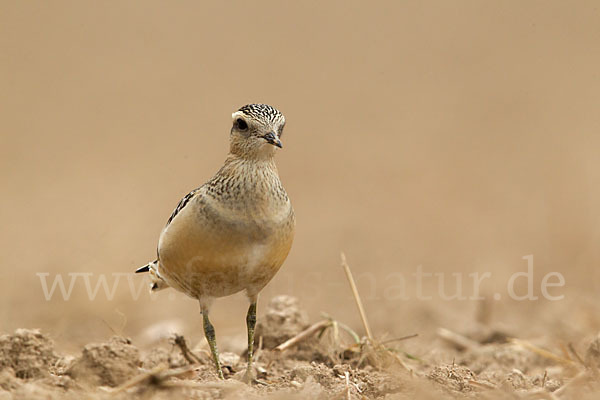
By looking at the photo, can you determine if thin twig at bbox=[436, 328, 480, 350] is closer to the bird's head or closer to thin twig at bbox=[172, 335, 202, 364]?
thin twig at bbox=[172, 335, 202, 364]

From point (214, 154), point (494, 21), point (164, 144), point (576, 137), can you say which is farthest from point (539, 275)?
point (494, 21)

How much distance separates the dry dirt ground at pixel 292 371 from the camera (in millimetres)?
4680

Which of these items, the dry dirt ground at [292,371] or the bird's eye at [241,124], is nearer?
the dry dirt ground at [292,371]

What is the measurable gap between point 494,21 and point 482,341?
73.1 ft

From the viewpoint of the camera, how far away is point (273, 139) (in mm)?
6008

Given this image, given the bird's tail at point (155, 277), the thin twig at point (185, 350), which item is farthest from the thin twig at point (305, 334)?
the bird's tail at point (155, 277)

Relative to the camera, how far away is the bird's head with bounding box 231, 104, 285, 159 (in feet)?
20.0

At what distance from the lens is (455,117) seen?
24344 mm

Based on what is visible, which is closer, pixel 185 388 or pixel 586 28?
pixel 185 388

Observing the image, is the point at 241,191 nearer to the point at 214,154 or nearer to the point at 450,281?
the point at 450,281

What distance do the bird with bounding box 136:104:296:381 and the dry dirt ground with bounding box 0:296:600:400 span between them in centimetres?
61

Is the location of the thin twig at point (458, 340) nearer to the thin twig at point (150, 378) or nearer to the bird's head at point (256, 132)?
the bird's head at point (256, 132)

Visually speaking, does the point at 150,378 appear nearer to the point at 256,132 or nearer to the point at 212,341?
the point at 212,341

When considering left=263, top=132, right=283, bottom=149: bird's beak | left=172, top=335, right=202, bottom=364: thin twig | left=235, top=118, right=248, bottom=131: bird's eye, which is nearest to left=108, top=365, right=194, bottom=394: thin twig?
left=172, top=335, right=202, bottom=364: thin twig
